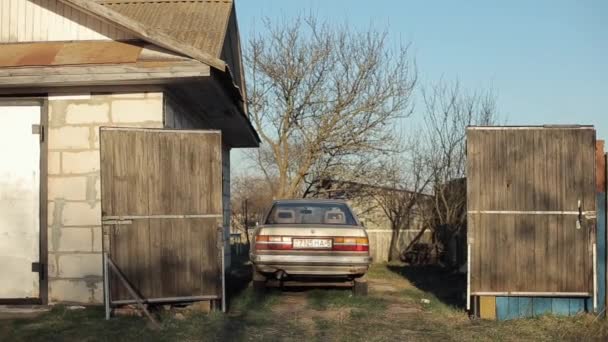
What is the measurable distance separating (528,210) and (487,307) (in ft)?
4.34

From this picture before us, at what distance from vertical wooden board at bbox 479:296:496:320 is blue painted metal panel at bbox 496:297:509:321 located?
0.05 metres

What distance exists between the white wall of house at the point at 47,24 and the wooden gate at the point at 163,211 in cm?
208

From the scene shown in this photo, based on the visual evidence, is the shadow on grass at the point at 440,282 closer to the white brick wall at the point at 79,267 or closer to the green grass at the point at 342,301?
the green grass at the point at 342,301

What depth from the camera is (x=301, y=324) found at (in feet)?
27.2

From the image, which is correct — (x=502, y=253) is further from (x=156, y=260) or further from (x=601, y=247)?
(x=156, y=260)

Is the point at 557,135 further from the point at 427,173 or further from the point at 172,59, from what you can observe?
the point at 427,173

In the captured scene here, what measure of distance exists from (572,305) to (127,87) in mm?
6418

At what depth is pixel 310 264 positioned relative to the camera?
10.0 m

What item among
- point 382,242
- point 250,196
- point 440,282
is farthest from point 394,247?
point 250,196

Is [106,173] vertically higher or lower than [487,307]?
higher

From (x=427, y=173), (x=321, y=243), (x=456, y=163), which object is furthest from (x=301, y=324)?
(x=427, y=173)

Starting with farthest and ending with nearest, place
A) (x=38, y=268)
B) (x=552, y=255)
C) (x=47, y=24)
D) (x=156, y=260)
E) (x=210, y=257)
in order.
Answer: (x=47, y=24)
(x=38, y=268)
(x=210, y=257)
(x=552, y=255)
(x=156, y=260)

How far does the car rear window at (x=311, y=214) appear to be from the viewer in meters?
10.8

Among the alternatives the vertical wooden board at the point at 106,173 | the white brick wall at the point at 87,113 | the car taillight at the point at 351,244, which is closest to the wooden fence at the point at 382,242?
the car taillight at the point at 351,244
